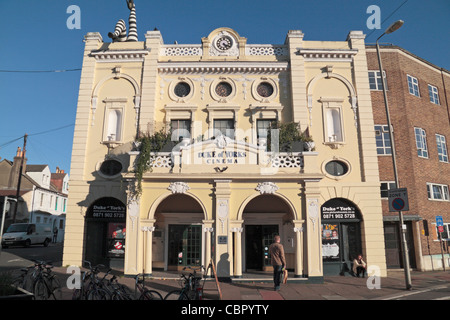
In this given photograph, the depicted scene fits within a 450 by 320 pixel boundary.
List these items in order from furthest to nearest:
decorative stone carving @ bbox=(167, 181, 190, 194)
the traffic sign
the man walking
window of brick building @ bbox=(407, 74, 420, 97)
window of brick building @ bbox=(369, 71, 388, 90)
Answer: window of brick building @ bbox=(407, 74, 420, 97)
window of brick building @ bbox=(369, 71, 388, 90)
decorative stone carving @ bbox=(167, 181, 190, 194)
the traffic sign
the man walking

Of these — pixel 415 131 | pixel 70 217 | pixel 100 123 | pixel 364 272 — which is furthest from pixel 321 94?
pixel 70 217

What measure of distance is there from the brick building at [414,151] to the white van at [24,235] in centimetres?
2649

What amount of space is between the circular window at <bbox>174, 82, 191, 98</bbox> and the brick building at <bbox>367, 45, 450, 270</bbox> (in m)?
11.3

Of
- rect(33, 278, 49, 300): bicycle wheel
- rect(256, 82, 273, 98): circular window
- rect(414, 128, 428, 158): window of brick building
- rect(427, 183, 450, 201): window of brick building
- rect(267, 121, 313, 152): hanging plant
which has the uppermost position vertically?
rect(256, 82, 273, 98): circular window

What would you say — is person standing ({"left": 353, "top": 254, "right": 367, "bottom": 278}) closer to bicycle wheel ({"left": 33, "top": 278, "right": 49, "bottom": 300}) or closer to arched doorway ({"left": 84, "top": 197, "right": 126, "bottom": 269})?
arched doorway ({"left": 84, "top": 197, "right": 126, "bottom": 269})

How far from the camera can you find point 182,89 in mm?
18203

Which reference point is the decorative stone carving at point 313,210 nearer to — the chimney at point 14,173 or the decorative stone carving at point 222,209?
the decorative stone carving at point 222,209

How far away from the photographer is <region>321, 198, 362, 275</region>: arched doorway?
51.8ft

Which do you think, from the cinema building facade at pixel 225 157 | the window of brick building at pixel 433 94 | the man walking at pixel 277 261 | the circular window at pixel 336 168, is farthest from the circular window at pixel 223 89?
the window of brick building at pixel 433 94

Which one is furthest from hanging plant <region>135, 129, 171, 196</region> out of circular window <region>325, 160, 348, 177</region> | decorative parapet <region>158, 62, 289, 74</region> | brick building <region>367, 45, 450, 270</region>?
brick building <region>367, 45, 450, 270</region>

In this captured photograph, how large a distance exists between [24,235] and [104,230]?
45.6 ft

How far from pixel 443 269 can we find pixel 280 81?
1451 cm

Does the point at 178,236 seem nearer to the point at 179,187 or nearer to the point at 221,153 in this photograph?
the point at 179,187
